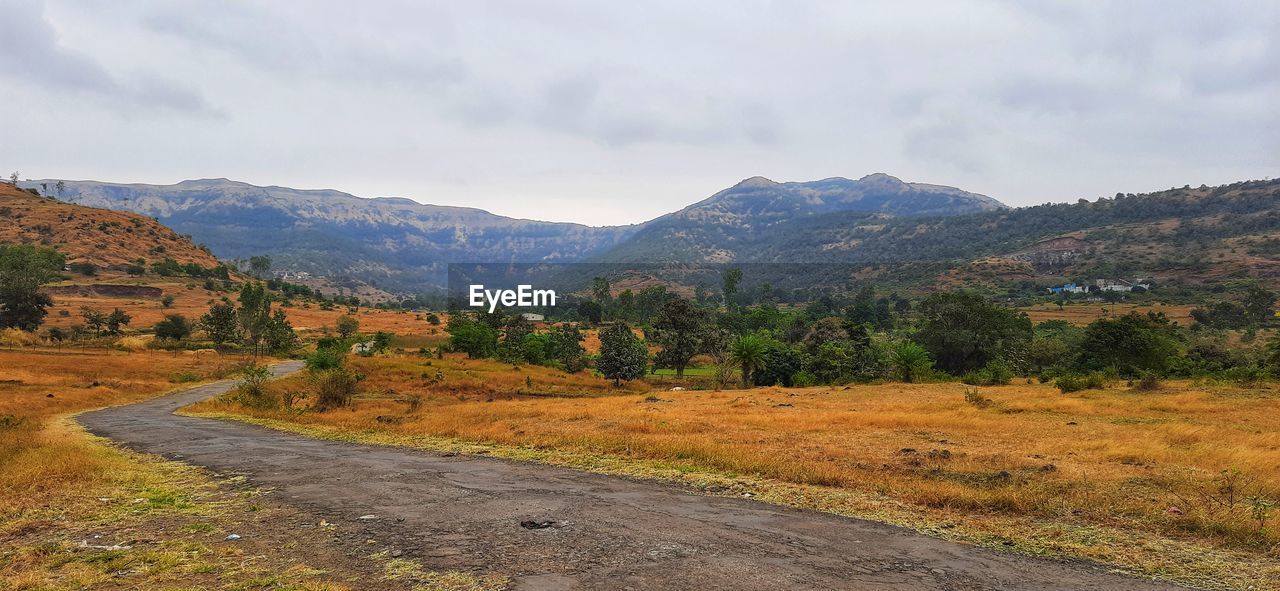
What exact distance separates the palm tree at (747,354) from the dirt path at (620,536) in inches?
2095

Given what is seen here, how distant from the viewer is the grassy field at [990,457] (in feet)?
34.0

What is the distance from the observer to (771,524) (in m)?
11.2

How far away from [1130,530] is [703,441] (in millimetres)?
11060

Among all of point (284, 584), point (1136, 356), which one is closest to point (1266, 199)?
point (1136, 356)

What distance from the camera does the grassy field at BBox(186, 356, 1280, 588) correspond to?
10367 millimetres

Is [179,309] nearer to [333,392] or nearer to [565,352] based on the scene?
[565,352]

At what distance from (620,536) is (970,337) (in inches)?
3030

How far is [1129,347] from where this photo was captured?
56.6 m

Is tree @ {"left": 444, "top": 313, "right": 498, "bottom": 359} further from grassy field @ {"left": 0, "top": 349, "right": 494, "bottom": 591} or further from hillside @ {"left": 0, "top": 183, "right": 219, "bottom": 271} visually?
hillside @ {"left": 0, "top": 183, "right": 219, "bottom": 271}

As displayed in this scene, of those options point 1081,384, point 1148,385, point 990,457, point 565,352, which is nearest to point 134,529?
point 990,457

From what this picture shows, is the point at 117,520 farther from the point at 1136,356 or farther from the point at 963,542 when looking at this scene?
the point at 1136,356

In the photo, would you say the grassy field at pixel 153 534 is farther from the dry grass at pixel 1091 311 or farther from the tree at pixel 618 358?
the dry grass at pixel 1091 311

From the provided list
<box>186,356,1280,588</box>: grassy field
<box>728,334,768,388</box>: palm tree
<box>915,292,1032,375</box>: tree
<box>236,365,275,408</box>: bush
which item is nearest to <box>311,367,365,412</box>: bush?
<box>186,356,1280,588</box>: grassy field

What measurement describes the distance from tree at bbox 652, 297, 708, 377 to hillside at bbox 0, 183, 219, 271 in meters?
133
